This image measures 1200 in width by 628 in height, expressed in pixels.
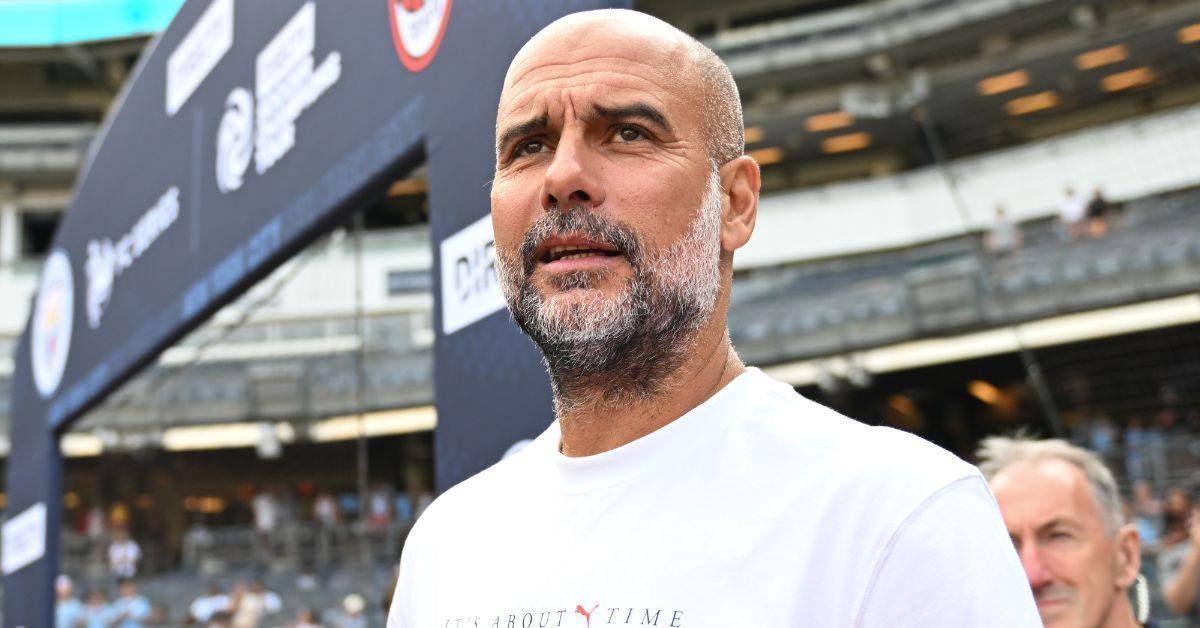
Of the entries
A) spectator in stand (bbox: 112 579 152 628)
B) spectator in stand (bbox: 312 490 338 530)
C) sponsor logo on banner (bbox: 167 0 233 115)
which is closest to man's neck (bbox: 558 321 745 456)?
sponsor logo on banner (bbox: 167 0 233 115)

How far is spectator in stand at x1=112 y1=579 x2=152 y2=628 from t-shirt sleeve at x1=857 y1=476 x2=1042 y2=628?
1181cm

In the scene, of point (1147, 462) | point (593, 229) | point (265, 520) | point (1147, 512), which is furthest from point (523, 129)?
point (265, 520)

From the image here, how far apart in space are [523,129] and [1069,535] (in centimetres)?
138

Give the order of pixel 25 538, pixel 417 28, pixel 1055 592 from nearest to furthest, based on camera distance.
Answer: pixel 1055 592 → pixel 417 28 → pixel 25 538

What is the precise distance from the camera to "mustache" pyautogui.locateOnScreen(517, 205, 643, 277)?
112 cm

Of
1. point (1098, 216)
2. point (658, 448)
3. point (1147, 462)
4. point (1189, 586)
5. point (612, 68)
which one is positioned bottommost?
point (1147, 462)

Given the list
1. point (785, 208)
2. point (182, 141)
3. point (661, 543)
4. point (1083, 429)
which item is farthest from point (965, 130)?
point (661, 543)

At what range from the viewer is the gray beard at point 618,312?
1.12 m

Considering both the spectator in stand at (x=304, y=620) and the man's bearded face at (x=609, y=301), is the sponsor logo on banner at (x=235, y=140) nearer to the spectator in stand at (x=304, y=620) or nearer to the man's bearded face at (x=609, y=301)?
the man's bearded face at (x=609, y=301)

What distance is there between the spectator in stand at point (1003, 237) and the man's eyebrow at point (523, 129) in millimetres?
15478

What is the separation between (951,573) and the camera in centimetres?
89

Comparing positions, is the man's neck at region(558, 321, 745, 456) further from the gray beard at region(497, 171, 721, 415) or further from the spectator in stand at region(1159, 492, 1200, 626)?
the spectator in stand at region(1159, 492, 1200, 626)

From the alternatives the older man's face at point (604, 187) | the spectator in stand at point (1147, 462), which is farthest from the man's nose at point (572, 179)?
the spectator in stand at point (1147, 462)

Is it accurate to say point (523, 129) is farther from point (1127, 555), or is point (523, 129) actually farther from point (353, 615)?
point (353, 615)
